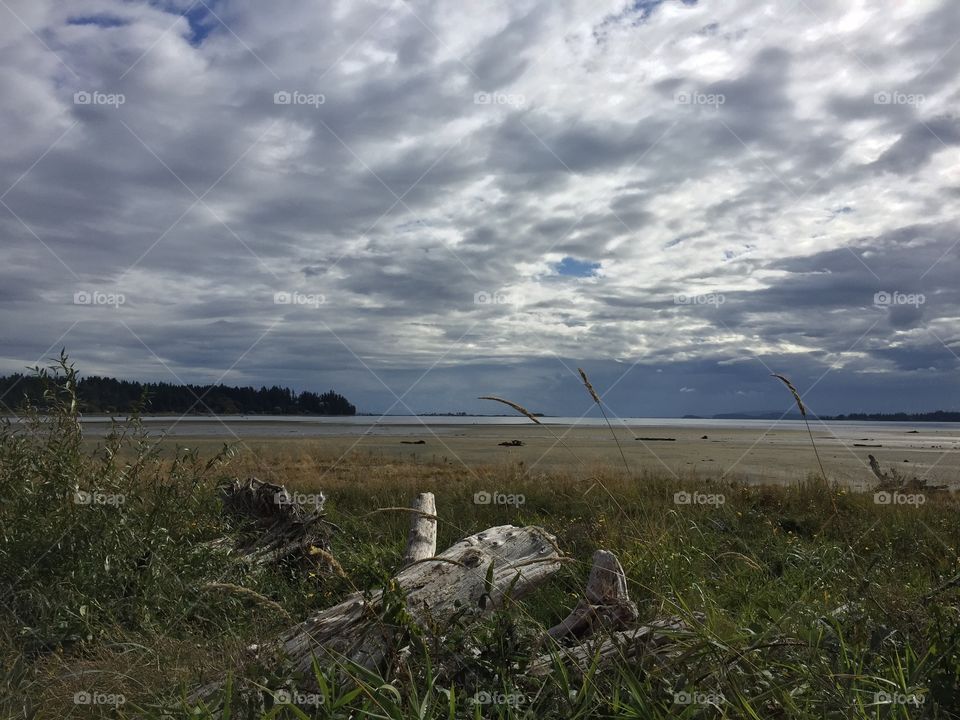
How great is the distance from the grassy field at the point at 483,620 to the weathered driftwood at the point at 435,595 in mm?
169

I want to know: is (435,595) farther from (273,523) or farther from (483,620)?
(273,523)

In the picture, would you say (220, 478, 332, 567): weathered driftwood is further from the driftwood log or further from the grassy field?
the driftwood log

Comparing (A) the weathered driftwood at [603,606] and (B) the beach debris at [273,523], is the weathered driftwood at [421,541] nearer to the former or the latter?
(B) the beach debris at [273,523]

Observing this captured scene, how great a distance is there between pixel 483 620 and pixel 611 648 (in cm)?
75

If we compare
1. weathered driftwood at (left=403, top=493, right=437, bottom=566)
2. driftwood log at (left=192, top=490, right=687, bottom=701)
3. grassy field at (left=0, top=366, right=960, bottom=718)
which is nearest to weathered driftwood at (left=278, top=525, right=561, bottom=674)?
driftwood log at (left=192, top=490, right=687, bottom=701)

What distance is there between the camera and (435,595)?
Result: 4.98 metres

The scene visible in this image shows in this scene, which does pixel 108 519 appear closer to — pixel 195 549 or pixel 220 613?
pixel 195 549

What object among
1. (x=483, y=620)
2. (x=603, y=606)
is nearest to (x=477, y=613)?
(x=483, y=620)

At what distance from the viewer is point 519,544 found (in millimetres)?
6172

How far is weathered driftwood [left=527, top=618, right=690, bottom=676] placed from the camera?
3.78 metres

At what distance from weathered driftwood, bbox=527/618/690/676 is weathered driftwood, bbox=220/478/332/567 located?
4635mm

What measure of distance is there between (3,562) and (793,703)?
244 inches

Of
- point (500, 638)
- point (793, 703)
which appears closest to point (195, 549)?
point (500, 638)

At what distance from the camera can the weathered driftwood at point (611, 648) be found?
378cm
